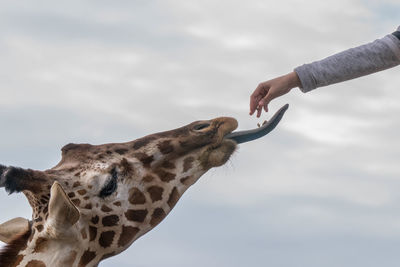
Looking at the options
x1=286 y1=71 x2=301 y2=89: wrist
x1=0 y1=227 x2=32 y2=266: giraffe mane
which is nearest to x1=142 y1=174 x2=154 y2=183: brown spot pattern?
x1=0 y1=227 x2=32 y2=266: giraffe mane

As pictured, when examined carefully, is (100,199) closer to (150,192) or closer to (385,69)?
(150,192)

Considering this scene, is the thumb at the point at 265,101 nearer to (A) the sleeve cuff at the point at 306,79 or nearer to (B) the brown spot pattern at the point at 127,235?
(A) the sleeve cuff at the point at 306,79

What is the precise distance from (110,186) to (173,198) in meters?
0.56

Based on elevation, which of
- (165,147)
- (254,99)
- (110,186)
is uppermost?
(254,99)

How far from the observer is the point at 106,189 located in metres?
5.54

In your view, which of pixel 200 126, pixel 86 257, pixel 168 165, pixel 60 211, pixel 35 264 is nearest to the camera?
pixel 60 211

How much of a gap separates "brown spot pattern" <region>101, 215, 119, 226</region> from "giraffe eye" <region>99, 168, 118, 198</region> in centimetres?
17

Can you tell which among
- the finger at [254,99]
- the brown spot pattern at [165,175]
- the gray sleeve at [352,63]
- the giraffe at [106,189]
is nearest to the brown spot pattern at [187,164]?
the giraffe at [106,189]

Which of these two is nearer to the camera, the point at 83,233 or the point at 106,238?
the point at 83,233

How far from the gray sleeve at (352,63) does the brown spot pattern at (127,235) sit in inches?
67.5

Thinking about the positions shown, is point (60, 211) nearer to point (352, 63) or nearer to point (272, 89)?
point (272, 89)

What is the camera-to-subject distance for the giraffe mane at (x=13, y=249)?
17.4 ft

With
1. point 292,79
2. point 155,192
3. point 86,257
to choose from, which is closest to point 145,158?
point 155,192

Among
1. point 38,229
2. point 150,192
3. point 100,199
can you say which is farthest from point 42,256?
point 150,192
